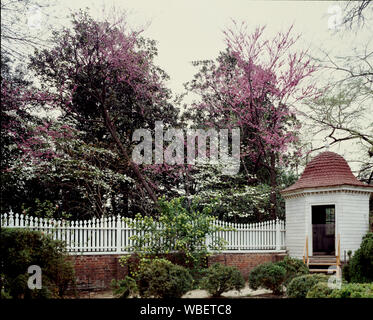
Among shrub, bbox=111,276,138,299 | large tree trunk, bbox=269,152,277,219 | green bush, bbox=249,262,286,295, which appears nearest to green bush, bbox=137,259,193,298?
shrub, bbox=111,276,138,299

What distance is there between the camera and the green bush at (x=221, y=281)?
30.9 ft

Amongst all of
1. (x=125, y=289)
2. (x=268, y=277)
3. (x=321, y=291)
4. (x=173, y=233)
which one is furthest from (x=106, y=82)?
(x=321, y=291)

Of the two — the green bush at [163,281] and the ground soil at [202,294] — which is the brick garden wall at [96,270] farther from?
the green bush at [163,281]

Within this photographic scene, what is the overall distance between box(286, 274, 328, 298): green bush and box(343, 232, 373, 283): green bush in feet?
8.96

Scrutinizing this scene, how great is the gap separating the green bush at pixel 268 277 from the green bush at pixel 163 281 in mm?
1905

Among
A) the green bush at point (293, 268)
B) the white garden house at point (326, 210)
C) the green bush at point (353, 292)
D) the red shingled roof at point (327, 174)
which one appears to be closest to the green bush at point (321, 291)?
the green bush at point (353, 292)

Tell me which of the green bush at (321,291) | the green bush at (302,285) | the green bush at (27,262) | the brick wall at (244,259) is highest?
the green bush at (27,262)

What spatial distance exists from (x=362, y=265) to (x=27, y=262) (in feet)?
26.0

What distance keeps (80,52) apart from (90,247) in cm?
635

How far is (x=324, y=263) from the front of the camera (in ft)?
39.1

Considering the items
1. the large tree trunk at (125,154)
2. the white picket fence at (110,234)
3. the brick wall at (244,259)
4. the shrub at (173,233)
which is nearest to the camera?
the white picket fence at (110,234)

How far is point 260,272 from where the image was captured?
9961 millimetres
